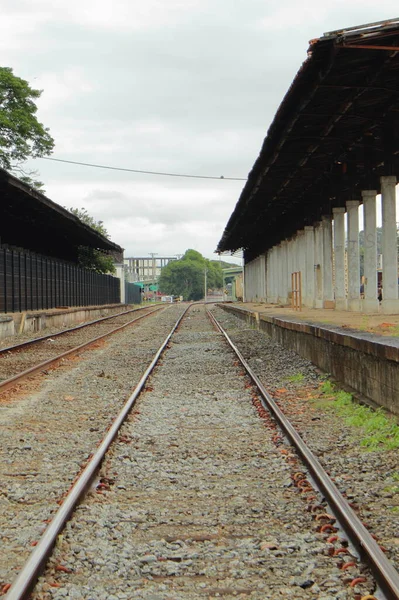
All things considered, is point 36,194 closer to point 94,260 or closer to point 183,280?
point 94,260

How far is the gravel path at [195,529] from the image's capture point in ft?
13.2

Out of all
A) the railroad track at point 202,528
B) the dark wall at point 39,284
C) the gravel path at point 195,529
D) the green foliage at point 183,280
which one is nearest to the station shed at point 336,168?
the gravel path at point 195,529

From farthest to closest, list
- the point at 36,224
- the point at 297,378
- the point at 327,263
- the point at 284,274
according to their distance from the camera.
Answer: the point at 284,274
the point at 36,224
the point at 327,263
the point at 297,378

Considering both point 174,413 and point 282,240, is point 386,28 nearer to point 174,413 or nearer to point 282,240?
point 174,413

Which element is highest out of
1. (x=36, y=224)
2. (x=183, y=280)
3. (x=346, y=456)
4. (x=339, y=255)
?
(x=36, y=224)

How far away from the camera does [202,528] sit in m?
5.03

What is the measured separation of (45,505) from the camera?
18.2ft

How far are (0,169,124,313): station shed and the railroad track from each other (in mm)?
15688

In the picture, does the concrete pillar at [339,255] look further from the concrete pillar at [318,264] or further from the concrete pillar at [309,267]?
the concrete pillar at [309,267]

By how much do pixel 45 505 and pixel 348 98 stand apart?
12287mm

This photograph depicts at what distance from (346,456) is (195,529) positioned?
2635 millimetres

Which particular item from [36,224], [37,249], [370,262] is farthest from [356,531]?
[37,249]

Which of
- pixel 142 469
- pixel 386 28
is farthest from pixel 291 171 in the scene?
pixel 142 469

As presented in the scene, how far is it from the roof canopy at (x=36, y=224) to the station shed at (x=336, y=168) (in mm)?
7465
